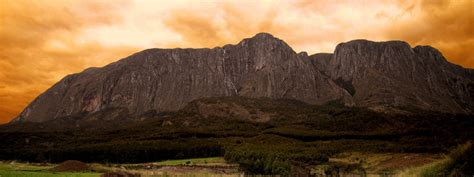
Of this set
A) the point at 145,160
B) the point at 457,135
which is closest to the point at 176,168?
the point at 145,160

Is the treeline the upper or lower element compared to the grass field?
upper

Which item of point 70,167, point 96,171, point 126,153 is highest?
point 126,153

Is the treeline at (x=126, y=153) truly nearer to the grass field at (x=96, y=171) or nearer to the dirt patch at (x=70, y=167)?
the grass field at (x=96, y=171)

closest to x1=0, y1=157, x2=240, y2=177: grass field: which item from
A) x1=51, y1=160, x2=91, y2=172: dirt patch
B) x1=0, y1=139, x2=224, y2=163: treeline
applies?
x1=51, y1=160, x2=91, y2=172: dirt patch

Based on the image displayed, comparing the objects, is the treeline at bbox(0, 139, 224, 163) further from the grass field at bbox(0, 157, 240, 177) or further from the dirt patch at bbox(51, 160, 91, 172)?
the dirt patch at bbox(51, 160, 91, 172)

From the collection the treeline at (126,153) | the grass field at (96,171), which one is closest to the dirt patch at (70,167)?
the grass field at (96,171)

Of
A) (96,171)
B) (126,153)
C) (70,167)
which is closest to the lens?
(96,171)

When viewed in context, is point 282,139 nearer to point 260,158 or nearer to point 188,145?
Answer: point 188,145

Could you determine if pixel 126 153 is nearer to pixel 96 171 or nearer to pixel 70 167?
pixel 70 167

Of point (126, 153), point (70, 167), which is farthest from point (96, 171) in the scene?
point (126, 153)

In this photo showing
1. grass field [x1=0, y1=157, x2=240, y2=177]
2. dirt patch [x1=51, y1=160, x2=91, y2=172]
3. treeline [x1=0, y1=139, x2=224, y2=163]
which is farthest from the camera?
treeline [x1=0, y1=139, x2=224, y2=163]

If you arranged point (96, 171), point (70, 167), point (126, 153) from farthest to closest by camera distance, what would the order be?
1. point (126, 153)
2. point (70, 167)
3. point (96, 171)

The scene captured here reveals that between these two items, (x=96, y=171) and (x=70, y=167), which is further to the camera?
(x=70, y=167)

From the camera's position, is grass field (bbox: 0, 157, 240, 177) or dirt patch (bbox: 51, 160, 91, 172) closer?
grass field (bbox: 0, 157, 240, 177)
